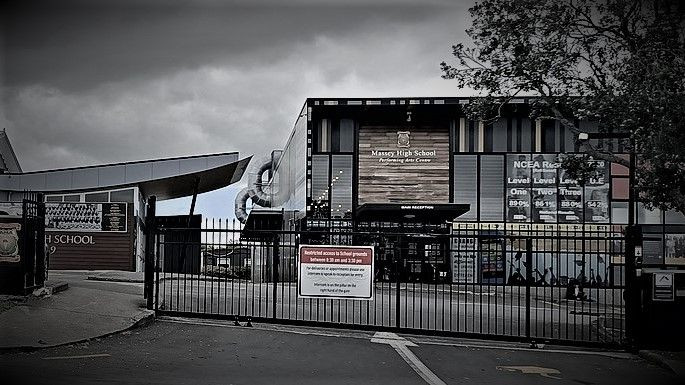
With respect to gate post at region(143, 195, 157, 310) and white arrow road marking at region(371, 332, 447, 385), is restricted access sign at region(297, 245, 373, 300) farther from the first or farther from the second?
gate post at region(143, 195, 157, 310)

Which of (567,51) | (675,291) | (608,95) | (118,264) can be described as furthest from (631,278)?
(118,264)

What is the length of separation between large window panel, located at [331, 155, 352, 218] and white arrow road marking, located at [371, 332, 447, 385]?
22.8 metres

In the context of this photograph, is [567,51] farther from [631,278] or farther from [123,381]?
[123,381]

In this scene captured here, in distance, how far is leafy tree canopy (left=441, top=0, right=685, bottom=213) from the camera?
49.9 feet

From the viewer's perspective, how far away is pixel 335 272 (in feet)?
51.8

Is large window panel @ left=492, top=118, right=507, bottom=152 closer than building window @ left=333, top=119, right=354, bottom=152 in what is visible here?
Yes

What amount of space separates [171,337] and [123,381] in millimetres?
4176

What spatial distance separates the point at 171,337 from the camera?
1442 cm

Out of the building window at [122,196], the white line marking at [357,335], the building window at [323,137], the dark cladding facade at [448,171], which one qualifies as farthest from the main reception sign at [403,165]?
the white line marking at [357,335]

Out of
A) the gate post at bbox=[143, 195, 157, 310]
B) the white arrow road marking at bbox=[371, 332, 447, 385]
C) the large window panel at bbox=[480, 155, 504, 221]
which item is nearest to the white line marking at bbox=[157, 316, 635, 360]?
the white arrow road marking at bbox=[371, 332, 447, 385]

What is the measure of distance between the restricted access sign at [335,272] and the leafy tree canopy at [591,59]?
4.59m

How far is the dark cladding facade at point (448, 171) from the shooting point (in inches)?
1492

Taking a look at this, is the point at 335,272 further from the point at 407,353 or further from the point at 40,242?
the point at 40,242

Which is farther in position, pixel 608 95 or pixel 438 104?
pixel 438 104
